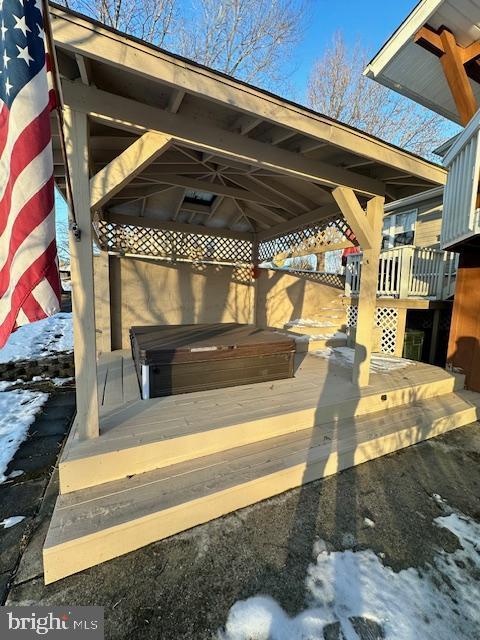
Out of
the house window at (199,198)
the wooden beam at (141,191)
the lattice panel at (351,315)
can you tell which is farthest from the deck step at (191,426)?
the lattice panel at (351,315)

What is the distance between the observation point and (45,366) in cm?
459

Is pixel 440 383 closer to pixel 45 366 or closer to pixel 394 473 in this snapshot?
pixel 394 473

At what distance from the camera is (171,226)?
5.38m

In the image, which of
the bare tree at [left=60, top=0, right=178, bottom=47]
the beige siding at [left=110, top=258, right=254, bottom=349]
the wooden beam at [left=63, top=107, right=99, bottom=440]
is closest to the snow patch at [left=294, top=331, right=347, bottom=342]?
the beige siding at [left=110, top=258, right=254, bottom=349]

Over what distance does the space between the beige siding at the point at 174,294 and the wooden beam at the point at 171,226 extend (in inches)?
25.9

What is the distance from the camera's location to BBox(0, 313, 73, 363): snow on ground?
18.5 ft

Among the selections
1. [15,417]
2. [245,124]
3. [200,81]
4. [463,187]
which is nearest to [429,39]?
[463,187]

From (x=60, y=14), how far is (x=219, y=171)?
216 centimetres

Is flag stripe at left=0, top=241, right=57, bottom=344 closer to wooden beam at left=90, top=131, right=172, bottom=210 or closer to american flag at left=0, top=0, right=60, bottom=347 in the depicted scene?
american flag at left=0, top=0, right=60, bottom=347

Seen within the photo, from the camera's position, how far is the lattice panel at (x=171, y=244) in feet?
16.2

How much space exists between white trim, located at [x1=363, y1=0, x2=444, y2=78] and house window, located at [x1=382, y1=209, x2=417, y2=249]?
14.9 feet

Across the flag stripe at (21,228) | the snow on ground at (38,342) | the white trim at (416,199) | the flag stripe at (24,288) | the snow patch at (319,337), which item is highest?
the white trim at (416,199)

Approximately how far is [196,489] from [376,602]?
1093 mm

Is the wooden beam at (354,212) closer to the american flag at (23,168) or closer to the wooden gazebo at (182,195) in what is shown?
the wooden gazebo at (182,195)
